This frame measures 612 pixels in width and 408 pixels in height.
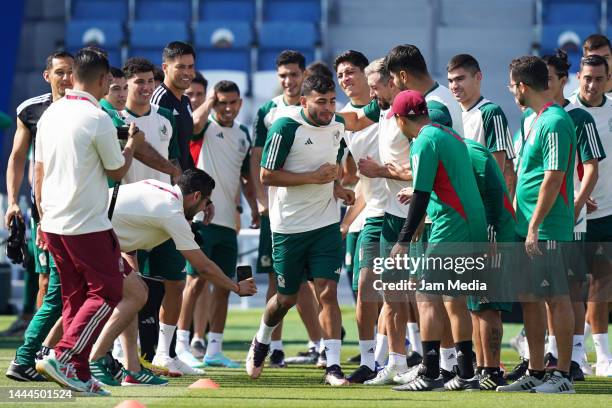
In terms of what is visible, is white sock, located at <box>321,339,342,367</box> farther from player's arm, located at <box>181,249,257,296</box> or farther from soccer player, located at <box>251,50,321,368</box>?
soccer player, located at <box>251,50,321,368</box>

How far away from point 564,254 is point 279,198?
6.98 feet

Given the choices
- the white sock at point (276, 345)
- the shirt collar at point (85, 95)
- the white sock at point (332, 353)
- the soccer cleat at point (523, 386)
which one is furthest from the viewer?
the white sock at point (276, 345)

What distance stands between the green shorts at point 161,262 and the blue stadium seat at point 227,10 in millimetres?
16739

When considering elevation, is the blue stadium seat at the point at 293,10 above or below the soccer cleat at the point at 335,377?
above

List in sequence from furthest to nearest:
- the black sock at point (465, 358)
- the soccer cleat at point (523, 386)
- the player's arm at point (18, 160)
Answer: the player's arm at point (18, 160) → the soccer cleat at point (523, 386) → the black sock at point (465, 358)

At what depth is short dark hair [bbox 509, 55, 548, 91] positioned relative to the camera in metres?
8.05

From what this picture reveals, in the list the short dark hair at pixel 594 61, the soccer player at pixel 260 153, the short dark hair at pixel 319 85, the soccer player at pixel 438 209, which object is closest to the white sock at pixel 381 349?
the soccer player at pixel 260 153

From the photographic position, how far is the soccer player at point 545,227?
7910 millimetres

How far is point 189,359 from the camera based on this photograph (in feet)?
33.1

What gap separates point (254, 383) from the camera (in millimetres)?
8562

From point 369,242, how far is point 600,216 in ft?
6.32

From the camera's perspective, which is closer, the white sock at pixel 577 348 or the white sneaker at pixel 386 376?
the white sneaker at pixel 386 376

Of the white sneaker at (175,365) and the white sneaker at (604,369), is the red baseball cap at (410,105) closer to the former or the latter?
the white sneaker at (175,365)

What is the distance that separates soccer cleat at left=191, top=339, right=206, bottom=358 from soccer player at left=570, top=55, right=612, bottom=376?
135 inches
